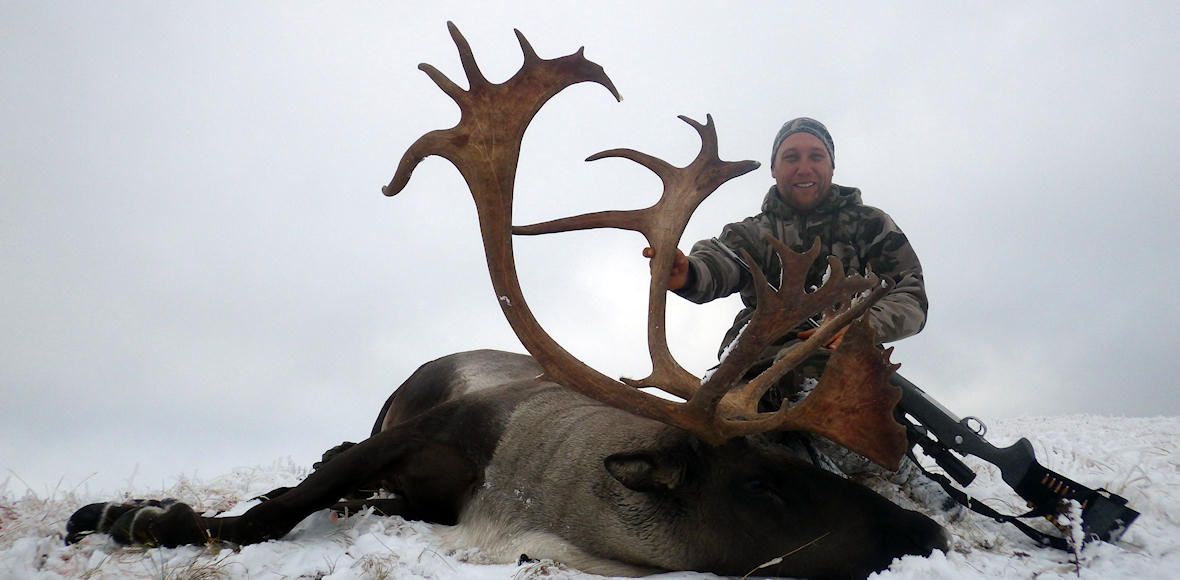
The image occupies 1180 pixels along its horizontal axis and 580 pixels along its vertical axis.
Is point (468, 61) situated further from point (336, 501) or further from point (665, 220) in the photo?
point (336, 501)

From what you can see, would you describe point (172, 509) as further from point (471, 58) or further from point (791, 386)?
point (791, 386)

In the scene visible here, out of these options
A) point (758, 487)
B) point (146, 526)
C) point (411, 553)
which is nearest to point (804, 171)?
point (758, 487)

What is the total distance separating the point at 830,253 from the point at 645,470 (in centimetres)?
244

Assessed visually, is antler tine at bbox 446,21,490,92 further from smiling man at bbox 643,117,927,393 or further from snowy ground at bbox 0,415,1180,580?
snowy ground at bbox 0,415,1180,580

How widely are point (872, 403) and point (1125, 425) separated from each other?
5.06 meters

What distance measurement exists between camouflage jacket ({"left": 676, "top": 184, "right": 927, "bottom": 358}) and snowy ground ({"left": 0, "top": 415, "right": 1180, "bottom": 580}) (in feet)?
3.64

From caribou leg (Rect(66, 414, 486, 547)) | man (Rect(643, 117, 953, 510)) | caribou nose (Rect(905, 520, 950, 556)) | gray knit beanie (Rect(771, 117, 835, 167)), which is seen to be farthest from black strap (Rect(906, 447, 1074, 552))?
gray knit beanie (Rect(771, 117, 835, 167))

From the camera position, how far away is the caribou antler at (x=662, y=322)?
108 inches

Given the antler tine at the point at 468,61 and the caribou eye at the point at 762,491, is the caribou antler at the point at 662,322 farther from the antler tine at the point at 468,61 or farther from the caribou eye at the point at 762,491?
the caribou eye at the point at 762,491

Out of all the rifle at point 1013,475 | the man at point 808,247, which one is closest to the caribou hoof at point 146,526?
the man at point 808,247

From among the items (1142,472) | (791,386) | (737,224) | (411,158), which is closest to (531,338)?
(411,158)

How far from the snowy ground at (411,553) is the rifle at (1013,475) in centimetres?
8

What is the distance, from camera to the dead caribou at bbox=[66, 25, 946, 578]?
2748mm

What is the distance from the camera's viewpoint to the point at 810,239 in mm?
4723
